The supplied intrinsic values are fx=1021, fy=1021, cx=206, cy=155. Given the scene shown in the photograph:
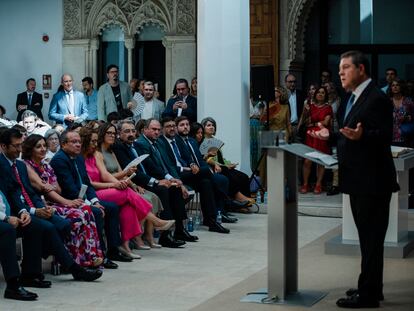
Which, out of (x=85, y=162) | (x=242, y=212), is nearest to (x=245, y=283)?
(x=85, y=162)

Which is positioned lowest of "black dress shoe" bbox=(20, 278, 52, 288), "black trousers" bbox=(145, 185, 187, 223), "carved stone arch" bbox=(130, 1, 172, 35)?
"black dress shoe" bbox=(20, 278, 52, 288)

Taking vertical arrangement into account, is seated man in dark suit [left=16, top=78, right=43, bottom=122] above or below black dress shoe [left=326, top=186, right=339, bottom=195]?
above

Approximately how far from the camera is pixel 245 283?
26.6 feet

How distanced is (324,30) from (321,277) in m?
9.57

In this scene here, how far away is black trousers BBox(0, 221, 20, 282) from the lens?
7434 mm

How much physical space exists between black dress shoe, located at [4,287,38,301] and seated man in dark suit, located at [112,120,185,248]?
9.36ft

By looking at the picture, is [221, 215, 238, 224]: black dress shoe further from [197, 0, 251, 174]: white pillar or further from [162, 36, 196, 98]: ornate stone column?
[162, 36, 196, 98]: ornate stone column

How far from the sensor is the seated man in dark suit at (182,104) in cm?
1391

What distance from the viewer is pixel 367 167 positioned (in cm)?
689

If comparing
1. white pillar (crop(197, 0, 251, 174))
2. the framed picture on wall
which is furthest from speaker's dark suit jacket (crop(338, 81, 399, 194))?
the framed picture on wall

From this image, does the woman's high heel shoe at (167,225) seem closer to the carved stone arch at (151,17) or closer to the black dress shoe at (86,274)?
the black dress shoe at (86,274)

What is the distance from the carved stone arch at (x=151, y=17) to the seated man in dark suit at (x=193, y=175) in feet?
21.2

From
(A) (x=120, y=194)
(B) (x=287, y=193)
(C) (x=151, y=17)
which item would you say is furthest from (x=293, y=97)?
(B) (x=287, y=193)

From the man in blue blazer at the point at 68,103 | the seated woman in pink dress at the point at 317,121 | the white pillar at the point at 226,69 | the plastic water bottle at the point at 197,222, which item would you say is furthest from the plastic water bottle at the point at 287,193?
the man in blue blazer at the point at 68,103
